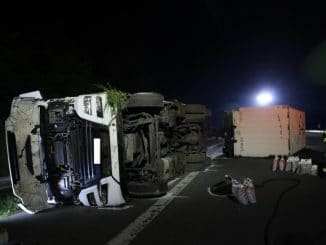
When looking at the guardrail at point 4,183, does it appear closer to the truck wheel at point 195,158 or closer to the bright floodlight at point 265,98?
the truck wheel at point 195,158

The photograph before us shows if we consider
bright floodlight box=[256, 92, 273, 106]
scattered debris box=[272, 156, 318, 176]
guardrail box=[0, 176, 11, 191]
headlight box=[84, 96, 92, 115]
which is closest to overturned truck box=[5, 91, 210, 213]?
headlight box=[84, 96, 92, 115]

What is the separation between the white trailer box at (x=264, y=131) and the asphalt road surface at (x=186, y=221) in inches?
331

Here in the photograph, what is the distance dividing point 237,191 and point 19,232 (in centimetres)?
385

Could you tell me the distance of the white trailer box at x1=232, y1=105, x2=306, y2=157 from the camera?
1777 cm

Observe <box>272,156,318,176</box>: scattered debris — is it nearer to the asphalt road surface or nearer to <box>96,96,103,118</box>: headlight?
the asphalt road surface

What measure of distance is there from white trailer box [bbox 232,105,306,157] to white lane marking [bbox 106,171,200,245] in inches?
339

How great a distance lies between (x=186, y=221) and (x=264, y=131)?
12025 mm

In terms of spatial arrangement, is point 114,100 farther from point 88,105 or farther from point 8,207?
point 8,207

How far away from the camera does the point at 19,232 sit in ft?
21.3

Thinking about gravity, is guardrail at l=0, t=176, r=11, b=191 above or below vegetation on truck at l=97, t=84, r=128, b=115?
below

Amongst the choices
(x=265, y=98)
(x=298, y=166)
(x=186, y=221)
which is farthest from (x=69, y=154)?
(x=265, y=98)

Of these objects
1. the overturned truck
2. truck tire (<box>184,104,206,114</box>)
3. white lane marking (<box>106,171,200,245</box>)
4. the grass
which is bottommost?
the grass

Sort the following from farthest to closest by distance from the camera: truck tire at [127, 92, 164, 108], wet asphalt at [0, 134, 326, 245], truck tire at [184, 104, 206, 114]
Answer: truck tire at [184, 104, 206, 114] < truck tire at [127, 92, 164, 108] < wet asphalt at [0, 134, 326, 245]

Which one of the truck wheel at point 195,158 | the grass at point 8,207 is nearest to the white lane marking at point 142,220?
the grass at point 8,207
